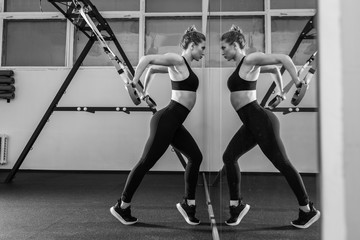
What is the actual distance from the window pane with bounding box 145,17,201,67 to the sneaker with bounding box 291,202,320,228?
14.5ft

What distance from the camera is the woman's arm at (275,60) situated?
38 centimetres

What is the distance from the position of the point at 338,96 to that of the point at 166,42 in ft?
15.0

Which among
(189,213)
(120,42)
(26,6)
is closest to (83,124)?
(120,42)

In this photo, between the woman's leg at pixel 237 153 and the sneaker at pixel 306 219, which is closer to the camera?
the sneaker at pixel 306 219

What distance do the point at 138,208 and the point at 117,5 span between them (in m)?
3.43

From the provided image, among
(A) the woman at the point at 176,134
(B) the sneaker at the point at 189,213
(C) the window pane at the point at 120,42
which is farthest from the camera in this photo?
(C) the window pane at the point at 120,42

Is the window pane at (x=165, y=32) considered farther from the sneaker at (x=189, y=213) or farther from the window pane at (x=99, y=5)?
the sneaker at (x=189, y=213)

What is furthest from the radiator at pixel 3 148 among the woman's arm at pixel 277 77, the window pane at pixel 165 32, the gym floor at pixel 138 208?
the woman's arm at pixel 277 77

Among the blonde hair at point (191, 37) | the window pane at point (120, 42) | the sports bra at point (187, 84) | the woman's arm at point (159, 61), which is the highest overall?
the window pane at point (120, 42)

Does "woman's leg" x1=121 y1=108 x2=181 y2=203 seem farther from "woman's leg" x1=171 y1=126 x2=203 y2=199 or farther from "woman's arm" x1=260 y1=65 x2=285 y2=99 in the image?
"woman's arm" x1=260 y1=65 x2=285 y2=99

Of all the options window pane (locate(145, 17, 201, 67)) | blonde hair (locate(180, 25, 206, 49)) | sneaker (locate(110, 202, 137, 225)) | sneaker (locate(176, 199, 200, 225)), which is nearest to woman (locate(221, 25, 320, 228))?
sneaker (locate(176, 199, 200, 225))

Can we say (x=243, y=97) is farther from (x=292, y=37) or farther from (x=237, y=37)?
(x=292, y=37)

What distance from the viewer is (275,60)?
452mm

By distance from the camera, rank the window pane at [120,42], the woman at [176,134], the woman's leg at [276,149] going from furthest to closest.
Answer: the window pane at [120,42], the woman at [176,134], the woman's leg at [276,149]
